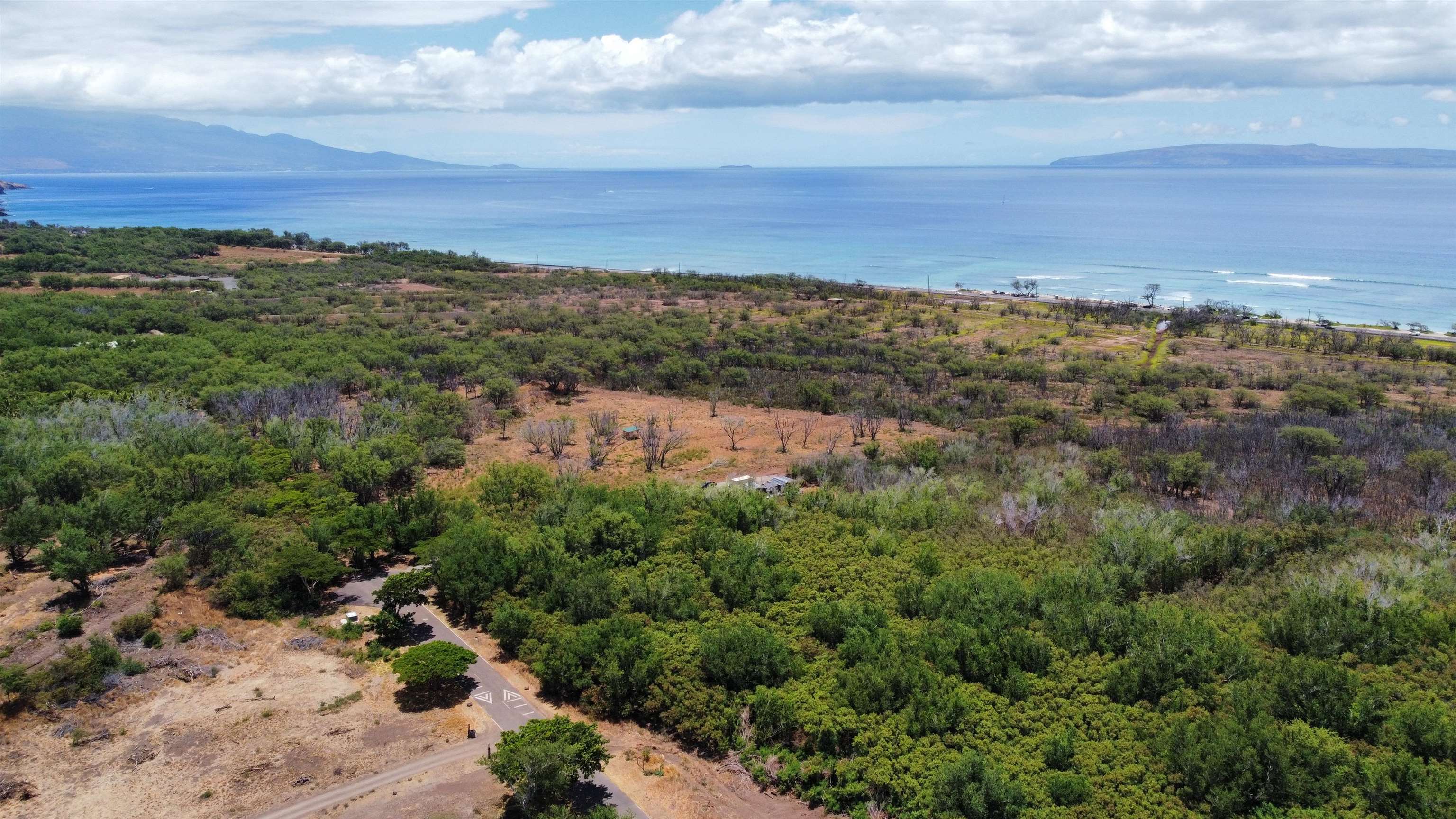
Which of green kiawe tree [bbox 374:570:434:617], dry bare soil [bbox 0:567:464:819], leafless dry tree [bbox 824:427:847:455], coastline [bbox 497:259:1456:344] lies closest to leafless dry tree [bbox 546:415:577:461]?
leafless dry tree [bbox 824:427:847:455]

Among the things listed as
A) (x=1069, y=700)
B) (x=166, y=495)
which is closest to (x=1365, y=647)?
(x=1069, y=700)

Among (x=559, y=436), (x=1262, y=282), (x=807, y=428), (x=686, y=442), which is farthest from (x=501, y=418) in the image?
(x=1262, y=282)

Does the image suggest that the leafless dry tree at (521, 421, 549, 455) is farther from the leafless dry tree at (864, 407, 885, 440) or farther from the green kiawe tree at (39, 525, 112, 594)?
the green kiawe tree at (39, 525, 112, 594)

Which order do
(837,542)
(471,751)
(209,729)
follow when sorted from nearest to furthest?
(471,751) → (209,729) → (837,542)

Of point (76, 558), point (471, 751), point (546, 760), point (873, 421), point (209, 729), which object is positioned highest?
point (873, 421)

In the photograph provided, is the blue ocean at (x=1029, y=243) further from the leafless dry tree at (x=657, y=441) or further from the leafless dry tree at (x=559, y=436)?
the leafless dry tree at (x=559, y=436)

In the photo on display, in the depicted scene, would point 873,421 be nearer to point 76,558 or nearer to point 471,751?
point 471,751
